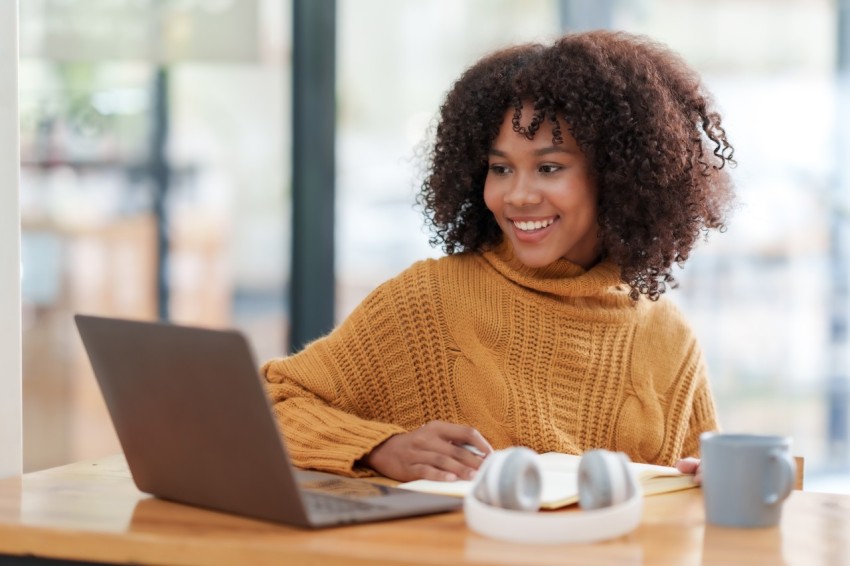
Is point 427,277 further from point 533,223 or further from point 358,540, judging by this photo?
point 358,540

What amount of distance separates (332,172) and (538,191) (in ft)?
5.90

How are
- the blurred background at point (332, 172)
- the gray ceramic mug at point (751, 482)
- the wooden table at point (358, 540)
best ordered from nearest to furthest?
the wooden table at point (358, 540) → the gray ceramic mug at point (751, 482) → the blurred background at point (332, 172)

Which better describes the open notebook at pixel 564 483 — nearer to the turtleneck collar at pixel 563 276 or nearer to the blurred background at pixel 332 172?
the turtleneck collar at pixel 563 276

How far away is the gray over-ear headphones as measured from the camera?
109 cm

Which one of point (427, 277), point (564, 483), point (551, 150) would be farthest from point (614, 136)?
point (564, 483)

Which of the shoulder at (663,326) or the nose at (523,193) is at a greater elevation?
the nose at (523,193)

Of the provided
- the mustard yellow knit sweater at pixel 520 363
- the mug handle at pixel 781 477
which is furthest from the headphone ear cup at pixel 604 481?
the mustard yellow knit sweater at pixel 520 363

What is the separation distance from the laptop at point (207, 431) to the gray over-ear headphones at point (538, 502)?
0.10 meters

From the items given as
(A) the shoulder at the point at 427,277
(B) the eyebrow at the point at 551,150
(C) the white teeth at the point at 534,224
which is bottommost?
(A) the shoulder at the point at 427,277

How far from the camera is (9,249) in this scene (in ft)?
4.78

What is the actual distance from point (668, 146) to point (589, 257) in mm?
204

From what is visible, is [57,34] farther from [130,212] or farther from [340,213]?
[340,213]

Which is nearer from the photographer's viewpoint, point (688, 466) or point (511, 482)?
point (511, 482)

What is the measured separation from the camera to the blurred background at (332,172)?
10.5 ft
